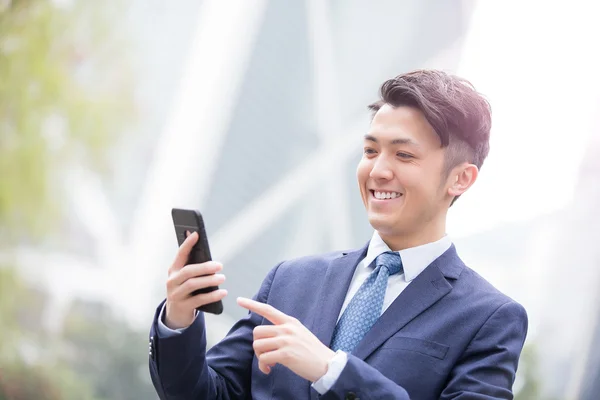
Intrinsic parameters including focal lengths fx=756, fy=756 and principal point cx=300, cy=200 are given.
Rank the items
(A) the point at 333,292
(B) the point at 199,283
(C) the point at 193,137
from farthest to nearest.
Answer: (C) the point at 193,137, (A) the point at 333,292, (B) the point at 199,283

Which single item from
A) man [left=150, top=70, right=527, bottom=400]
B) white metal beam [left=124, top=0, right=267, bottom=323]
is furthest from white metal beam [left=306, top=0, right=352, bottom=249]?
man [left=150, top=70, right=527, bottom=400]

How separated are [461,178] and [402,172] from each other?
0.66 feet

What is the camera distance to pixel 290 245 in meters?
4.40

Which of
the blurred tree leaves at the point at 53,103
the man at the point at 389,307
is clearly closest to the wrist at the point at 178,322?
the man at the point at 389,307

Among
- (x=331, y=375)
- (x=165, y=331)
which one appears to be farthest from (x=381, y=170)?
(x=165, y=331)

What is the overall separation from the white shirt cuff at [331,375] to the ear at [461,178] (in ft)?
1.93

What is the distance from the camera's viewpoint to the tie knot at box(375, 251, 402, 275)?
73.9 inches

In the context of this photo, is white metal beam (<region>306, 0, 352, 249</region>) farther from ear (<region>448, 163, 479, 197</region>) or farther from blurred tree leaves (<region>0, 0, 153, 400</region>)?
ear (<region>448, 163, 479, 197</region>)

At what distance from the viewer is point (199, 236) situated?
1.65 meters

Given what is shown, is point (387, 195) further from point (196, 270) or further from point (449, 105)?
point (196, 270)

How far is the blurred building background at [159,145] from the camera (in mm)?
4320

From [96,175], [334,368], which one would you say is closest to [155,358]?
[334,368]

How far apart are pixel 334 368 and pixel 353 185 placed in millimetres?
2798

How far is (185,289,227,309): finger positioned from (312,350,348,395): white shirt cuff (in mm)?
276
